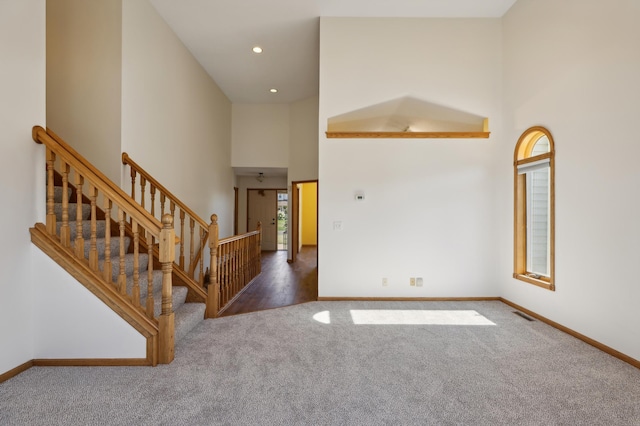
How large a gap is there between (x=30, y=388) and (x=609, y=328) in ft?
15.1

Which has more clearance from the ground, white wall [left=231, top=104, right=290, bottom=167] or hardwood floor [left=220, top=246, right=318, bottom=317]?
white wall [left=231, top=104, right=290, bottom=167]

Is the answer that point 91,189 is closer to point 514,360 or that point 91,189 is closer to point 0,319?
point 0,319

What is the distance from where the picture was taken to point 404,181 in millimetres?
4258

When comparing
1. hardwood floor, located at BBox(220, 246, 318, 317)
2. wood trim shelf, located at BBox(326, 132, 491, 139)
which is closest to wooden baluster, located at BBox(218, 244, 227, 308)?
hardwood floor, located at BBox(220, 246, 318, 317)

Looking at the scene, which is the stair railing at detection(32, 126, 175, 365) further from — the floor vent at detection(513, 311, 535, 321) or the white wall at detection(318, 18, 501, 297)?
the floor vent at detection(513, 311, 535, 321)

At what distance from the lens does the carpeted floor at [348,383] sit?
5.99 feet

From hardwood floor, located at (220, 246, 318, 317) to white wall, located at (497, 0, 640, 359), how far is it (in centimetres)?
299

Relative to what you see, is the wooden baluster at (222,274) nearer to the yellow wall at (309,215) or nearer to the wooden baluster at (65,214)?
the wooden baluster at (65,214)

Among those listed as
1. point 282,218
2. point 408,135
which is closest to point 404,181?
point 408,135

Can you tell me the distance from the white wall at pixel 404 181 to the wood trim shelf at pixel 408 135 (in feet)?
0.23

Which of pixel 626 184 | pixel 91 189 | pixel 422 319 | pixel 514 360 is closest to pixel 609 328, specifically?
pixel 514 360

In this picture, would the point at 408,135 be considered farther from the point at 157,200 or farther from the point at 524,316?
the point at 157,200

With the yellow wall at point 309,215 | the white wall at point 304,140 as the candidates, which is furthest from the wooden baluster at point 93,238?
the yellow wall at point 309,215

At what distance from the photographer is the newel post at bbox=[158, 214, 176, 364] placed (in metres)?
2.39
